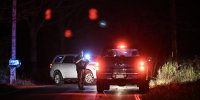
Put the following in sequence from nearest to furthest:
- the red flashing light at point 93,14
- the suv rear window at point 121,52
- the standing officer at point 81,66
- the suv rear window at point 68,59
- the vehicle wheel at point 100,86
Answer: the vehicle wheel at point 100,86
the suv rear window at point 121,52
the standing officer at point 81,66
the suv rear window at point 68,59
the red flashing light at point 93,14

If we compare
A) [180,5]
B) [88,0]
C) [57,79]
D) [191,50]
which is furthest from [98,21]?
[57,79]

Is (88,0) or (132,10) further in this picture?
(132,10)

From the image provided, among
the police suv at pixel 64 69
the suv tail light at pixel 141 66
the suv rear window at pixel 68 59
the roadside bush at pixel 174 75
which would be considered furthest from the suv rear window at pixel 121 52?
the suv rear window at pixel 68 59

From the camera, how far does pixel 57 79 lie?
2678cm

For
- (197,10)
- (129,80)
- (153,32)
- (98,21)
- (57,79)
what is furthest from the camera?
(98,21)

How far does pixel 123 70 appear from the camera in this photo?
18828mm

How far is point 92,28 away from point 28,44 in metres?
11.8

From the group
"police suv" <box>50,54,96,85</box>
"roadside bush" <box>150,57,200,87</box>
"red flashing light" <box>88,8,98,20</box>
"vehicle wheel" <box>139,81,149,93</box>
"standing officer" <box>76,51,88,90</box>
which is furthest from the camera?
"red flashing light" <box>88,8,98,20</box>

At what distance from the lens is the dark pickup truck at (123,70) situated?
18703 millimetres

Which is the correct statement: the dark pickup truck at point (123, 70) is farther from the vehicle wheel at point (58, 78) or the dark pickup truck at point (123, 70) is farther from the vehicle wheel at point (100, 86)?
the vehicle wheel at point (58, 78)

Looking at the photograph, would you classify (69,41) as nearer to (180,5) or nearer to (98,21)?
(98,21)

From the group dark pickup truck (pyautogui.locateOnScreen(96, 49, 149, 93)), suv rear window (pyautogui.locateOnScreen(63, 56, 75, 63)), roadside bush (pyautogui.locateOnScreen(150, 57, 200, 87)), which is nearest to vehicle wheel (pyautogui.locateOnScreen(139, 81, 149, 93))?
dark pickup truck (pyautogui.locateOnScreen(96, 49, 149, 93))

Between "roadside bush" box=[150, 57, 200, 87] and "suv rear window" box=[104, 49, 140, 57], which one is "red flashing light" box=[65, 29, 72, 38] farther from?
"suv rear window" box=[104, 49, 140, 57]

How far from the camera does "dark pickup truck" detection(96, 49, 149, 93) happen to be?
1870 cm
